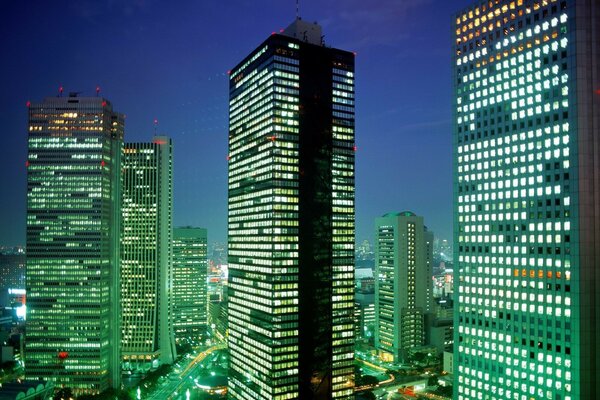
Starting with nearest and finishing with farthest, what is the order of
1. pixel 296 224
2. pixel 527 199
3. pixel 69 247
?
pixel 527 199 < pixel 296 224 < pixel 69 247

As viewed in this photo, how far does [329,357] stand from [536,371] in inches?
2364

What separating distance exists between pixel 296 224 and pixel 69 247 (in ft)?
300

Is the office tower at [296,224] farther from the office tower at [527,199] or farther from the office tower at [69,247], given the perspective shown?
the office tower at [69,247]

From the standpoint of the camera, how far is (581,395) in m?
84.9

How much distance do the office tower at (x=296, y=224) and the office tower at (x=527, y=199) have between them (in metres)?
40.9

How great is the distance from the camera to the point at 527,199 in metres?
95.1

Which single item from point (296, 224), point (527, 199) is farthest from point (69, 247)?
point (527, 199)

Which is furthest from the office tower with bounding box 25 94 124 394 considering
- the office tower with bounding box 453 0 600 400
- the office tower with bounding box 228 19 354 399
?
the office tower with bounding box 453 0 600 400

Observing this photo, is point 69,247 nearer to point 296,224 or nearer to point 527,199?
point 296,224

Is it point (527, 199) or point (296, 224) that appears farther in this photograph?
point (296, 224)

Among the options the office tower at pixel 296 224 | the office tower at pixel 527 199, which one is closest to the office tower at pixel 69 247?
the office tower at pixel 296 224

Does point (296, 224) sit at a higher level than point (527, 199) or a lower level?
lower

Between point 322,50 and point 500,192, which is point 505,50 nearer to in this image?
point 500,192

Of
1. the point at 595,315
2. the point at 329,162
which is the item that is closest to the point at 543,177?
the point at 595,315
